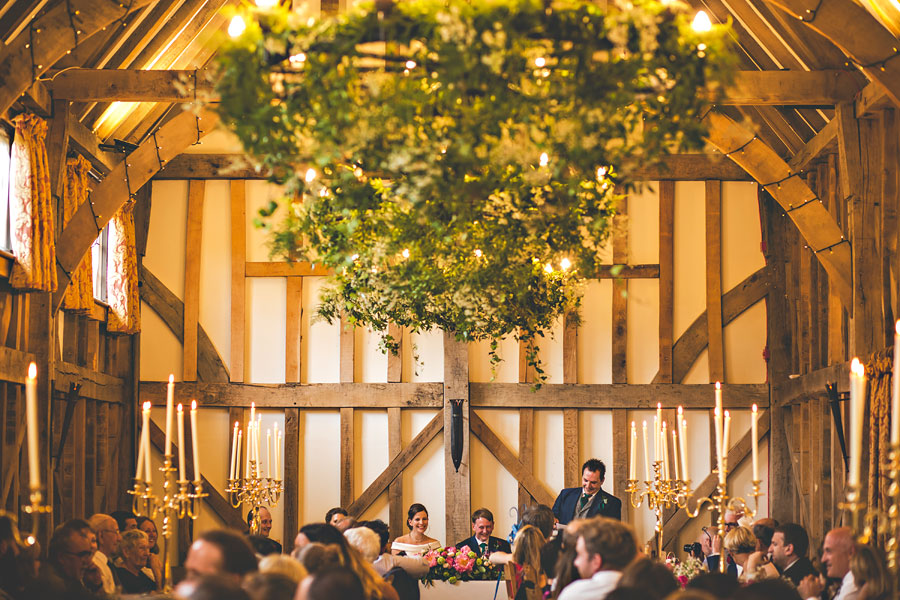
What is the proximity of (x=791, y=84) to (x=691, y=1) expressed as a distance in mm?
2104

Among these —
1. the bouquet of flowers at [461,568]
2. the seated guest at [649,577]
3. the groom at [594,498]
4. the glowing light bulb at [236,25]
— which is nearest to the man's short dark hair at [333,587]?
the seated guest at [649,577]

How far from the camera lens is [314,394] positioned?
466 inches

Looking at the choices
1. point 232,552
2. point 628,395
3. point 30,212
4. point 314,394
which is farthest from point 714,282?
point 232,552

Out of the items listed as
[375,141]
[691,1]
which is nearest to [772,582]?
[375,141]

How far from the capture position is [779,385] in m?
11.6

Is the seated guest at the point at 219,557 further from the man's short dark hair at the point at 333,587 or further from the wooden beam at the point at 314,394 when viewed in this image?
the wooden beam at the point at 314,394

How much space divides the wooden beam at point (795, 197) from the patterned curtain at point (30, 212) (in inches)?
→ 211

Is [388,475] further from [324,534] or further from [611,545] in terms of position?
[611,545]

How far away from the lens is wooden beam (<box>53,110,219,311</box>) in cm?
904

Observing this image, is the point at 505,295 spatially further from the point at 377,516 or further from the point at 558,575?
the point at 377,516

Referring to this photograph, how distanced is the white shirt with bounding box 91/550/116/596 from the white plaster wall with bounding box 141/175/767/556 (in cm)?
531

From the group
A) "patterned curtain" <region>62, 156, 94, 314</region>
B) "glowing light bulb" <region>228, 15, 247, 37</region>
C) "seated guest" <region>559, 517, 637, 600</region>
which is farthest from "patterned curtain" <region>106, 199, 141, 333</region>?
"seated guest" <region>559, 517, 637, 600</region>

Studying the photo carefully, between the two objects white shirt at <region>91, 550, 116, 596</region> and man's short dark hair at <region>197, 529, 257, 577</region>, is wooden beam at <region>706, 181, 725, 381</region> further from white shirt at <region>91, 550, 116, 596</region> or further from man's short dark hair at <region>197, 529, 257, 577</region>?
man's short dark hair at <region>197, 529, 257, 577</region>

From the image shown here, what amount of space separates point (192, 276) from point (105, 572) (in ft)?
19.6
